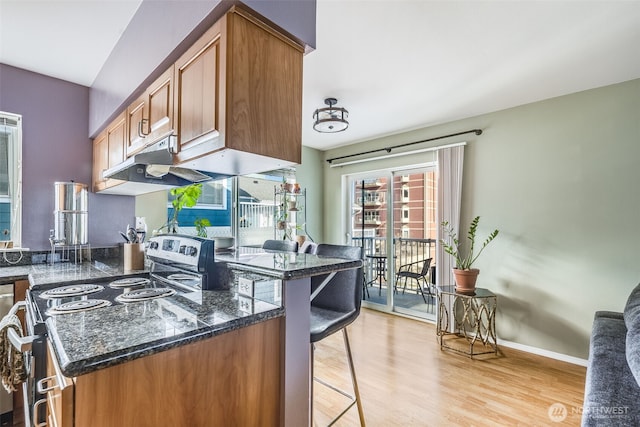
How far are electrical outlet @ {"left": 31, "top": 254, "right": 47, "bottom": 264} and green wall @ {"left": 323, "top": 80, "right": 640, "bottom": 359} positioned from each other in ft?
13.2

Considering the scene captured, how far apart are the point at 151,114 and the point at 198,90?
1.92ft

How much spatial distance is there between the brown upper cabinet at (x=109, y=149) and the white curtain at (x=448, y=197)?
10.4 feet

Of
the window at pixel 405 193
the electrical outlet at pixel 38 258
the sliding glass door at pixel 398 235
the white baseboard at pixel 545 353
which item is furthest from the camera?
the window at pixel 405 193

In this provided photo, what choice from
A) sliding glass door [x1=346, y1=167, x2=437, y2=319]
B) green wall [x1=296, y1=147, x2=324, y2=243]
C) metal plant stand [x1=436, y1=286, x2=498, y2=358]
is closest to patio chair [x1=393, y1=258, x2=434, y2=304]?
sliding glass door [x1=346, y1=167, x2=437, y2=319]

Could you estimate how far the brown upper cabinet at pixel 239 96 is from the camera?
1.14 metres

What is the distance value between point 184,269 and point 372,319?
9.89 feet

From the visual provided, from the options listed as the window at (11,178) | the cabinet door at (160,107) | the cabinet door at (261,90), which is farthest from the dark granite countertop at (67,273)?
the cabinet door at (261,90)

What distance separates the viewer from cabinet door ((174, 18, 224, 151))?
46.5 inches

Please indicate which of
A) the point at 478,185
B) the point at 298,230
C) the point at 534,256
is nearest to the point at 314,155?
the point at 298,230

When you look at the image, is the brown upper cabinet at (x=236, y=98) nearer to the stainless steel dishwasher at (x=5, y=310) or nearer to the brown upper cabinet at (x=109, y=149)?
the brown upper cabinet at (x=109, y=149)

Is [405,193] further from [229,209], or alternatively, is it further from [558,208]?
[229,209]

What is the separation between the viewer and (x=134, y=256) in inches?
76.9

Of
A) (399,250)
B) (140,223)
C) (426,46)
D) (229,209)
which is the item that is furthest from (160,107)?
(399,250)

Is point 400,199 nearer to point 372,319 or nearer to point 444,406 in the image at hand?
point 372,319
